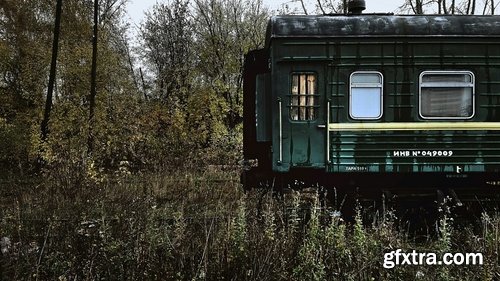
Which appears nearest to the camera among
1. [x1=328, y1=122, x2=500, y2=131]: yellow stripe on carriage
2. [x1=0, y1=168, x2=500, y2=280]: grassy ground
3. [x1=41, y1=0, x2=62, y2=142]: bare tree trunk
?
[x1=0, y1=168, x2=500, y2=280]: grassy ground

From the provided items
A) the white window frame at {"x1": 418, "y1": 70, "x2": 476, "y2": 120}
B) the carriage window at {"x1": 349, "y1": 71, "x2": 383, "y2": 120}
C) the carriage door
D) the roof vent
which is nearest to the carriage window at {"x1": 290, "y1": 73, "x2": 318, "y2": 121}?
the carriage door

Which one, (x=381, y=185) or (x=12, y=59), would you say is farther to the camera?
(x=12, y=59)

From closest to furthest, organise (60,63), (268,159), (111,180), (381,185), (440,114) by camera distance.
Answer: (440,114), (381,185), (268,159), (111,180), (60,63)

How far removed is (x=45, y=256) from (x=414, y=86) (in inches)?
232

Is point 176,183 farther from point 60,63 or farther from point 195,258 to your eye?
point 60,63

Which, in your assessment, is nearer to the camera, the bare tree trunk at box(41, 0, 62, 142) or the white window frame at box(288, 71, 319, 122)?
the white window frame at box(288, 71, 319, 122)

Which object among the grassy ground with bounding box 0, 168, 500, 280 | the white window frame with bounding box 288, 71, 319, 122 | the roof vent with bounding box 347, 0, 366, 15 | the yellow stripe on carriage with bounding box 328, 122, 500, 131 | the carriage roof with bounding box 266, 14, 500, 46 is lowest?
the grassy ground with bounding box 0, 168, 500, 280

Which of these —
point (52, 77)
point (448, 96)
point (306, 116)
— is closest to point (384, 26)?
point (448, 96)

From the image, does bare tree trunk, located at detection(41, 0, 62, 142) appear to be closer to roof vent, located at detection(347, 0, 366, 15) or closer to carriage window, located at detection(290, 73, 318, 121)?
carriage window, located at detection(290, 73, 318, 121)

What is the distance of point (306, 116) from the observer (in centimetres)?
767

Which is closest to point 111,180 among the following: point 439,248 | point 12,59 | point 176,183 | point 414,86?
point 176,183

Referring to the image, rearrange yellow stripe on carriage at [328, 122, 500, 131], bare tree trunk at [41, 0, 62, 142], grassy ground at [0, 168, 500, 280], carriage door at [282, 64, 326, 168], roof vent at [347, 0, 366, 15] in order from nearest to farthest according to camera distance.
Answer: grassy ground at [0, 168, 500, 280] < yellow stripe on carriage at [328, 122, 500, 131] < carriage door at [282, 64, 326, 168] < roof vent at [347, 0, 366, 15] < bare tree trunk at [41, 0, 62, 142]

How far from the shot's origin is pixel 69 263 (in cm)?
443

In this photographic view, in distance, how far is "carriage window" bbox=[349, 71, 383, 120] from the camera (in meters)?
7.55
